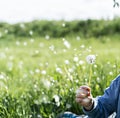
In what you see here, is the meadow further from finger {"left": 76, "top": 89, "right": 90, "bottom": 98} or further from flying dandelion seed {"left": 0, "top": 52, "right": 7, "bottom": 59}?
finger {"left": 76, "top": 89, "right": 90, "bottom": 98}

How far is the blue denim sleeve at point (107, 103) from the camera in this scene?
4172 mm

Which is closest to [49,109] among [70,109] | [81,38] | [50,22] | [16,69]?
[70,109]

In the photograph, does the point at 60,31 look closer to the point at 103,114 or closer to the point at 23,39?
the point at 23,39

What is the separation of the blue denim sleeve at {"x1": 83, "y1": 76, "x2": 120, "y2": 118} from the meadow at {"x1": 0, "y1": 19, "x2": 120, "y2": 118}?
955 mm

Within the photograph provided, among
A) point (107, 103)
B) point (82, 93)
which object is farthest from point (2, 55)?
point (82, 93)

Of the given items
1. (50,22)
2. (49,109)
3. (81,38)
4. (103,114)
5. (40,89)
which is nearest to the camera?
(103,114)

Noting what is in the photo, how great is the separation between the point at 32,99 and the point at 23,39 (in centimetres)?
837

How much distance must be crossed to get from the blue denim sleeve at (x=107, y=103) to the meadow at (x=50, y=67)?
3.13 ft

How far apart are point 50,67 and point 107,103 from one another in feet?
16.2

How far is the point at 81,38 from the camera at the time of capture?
13227 millimetres

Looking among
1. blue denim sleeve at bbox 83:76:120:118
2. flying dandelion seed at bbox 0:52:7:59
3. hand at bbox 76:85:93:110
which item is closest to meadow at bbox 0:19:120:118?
flying dandelion seed at bbox 0:52:7:59

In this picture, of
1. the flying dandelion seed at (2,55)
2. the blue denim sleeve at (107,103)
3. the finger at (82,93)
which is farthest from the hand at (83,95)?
the flying dandelion seed at (2,55)

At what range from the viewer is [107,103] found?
4.22m

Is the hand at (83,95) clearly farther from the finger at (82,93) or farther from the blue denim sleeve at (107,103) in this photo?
the blue denim sleeve at (107,103)
